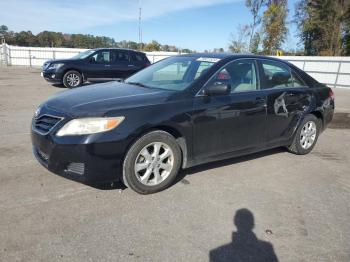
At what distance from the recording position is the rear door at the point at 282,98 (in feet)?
15.9

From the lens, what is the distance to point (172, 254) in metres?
2.78

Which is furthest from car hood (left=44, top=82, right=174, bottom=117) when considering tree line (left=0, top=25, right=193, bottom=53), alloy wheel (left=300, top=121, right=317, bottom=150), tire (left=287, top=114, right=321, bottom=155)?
tree line (left=0, top=25, right=193, bottom=53)

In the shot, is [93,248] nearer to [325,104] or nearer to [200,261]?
[200,261]

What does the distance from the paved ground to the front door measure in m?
0.44

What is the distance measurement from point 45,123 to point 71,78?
401 inches

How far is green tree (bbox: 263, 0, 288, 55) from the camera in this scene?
103ft

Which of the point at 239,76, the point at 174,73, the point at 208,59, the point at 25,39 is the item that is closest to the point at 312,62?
the point at 239,76

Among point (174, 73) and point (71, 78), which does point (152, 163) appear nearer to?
point (174, 73)

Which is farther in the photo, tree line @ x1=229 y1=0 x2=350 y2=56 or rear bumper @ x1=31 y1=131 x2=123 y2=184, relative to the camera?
tree line @ x1=229 y1=0 x2=350 y2=56

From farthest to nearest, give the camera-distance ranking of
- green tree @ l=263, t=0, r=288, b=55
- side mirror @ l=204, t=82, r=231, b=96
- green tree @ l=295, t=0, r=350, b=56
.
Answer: green tree @ l=295, t=0, r=350, b=56
green tree @ l=263, t=0, r=288, b=55
side mirror @ l=204, t=82, r=231, b=96

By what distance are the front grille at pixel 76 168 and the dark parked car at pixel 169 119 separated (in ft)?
0.04

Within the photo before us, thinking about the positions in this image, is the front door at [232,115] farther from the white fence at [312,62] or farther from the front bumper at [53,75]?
the white fence at [312,62]

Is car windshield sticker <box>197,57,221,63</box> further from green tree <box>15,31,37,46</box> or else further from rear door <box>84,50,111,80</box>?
green tree <box>15,31,37,46</box>

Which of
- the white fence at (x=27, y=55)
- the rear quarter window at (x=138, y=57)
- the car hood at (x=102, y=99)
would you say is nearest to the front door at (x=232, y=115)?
the car hood at (x=102, y=99)
